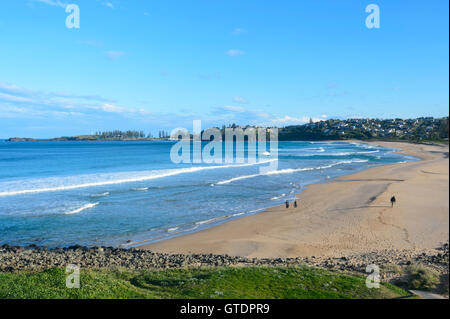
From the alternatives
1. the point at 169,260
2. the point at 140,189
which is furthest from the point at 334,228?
the point at 140,189

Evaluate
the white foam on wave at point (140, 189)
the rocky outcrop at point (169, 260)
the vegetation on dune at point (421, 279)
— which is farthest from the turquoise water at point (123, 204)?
the vegetation on dune at point (421, 279)

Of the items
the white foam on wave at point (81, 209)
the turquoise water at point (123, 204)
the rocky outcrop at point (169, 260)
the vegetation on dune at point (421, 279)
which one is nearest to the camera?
the vegetation on dune at point (421, 279)

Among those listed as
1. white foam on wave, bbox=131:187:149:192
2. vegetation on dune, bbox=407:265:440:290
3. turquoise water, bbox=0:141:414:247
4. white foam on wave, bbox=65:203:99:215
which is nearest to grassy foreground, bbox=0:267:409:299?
vegetation on dune, bbox=407:265:440:290

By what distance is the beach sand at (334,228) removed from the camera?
1511 cm

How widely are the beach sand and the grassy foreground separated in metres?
4.64

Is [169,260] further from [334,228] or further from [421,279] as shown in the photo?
[334,228]

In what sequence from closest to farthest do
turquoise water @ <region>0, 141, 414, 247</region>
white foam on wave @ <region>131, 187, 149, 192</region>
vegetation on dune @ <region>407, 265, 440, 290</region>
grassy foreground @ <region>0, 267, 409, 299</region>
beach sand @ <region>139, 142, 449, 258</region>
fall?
grassy foreground @ <region>0, 267, 409, 299</region>, vegetation on dune @ <region>407, 265, 440, 290</region>, beach sand @ <region>139, 142, 449, 258</region>, turquoise water @ <region>0, 141, 414, 247</region>, white foam on wave @ <region>131, 187, 149, 192</region>

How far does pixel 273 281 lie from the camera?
9133 mm

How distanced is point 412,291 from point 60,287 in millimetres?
9467

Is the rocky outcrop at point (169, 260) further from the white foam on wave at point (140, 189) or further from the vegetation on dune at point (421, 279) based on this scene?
the white foam on wave at point (140, 189)

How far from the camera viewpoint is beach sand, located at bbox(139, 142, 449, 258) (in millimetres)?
15109

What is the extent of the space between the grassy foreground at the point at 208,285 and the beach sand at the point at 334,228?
4645 mm

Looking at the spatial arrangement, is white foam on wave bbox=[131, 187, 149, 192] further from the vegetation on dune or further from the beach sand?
the vegetation on dune
